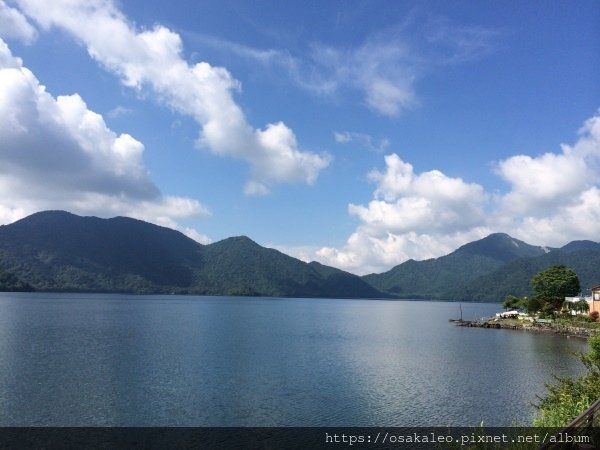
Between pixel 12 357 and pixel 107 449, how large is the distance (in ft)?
114

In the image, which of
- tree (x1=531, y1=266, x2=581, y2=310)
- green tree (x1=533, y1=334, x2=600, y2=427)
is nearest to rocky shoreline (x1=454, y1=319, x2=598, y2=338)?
tree (x1=531, y1=266, x2=581, y2=310)

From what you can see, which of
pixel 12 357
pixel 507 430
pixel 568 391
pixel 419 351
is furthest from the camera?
pixel 419 351

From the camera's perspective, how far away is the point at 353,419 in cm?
3338

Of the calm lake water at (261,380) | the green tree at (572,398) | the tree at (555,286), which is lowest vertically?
the calm lake water at (261,380)

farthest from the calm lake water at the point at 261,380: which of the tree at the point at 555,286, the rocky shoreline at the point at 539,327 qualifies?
the tree at the point at 555,286

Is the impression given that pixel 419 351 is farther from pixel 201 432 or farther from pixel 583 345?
pixel 201 432

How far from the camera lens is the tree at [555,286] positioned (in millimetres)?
128250

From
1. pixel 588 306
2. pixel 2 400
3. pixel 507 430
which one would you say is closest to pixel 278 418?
pixel 507 430

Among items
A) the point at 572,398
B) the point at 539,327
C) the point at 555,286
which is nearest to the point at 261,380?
the point at 572,398

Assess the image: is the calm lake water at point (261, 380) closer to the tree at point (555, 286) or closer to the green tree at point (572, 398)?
the green tree at point (572, 398)

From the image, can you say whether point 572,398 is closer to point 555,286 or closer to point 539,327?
point 539,327

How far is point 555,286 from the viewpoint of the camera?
5084 inches

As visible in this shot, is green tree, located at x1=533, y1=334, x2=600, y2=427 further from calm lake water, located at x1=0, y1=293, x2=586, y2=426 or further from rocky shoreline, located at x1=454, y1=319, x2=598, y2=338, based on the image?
rocky shoreline, located at x1=454, y1=319, x2=598, y2=338

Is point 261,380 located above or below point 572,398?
below
